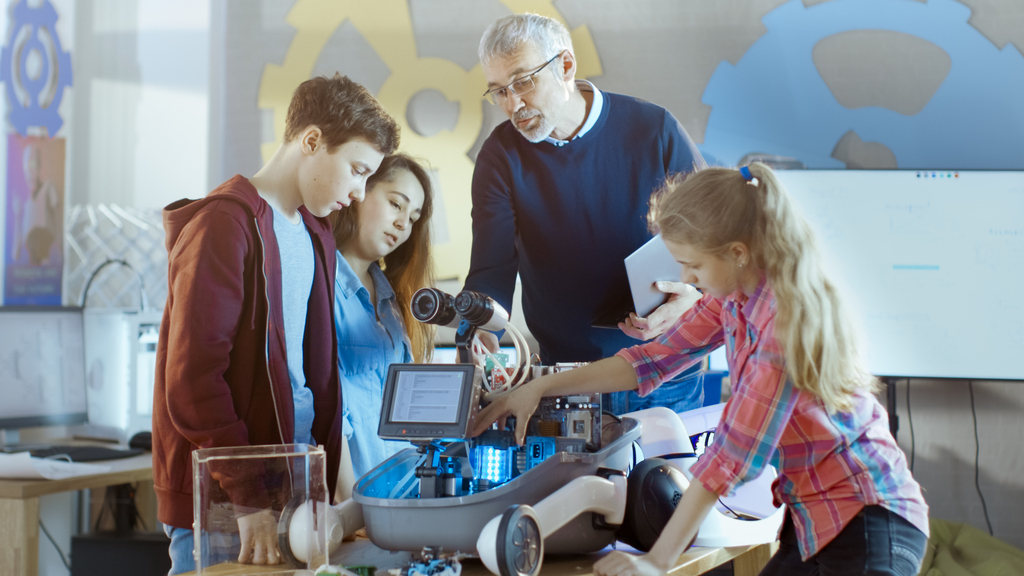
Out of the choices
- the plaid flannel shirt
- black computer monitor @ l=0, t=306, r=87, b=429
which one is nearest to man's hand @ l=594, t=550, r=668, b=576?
the plaid flannel shirt

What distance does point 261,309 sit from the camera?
147cm

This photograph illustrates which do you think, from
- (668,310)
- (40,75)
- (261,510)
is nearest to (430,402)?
(261,510)

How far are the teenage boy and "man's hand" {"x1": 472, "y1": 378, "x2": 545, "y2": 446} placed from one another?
1.18 feet

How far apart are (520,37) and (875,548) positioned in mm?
1374

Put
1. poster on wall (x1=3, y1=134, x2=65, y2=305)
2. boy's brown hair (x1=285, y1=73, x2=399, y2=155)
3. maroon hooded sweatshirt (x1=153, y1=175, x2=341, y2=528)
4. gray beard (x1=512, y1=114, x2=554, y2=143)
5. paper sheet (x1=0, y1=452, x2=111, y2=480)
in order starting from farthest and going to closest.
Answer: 1. poster on wall (x1=3, y1=134, x2=65, y2=305)
2. paper sheet (x1=0, y1=452, x2=111, y2=480)
3. gray beard (x1=512, y1=114, x2=554, y2=143)
4. boy's brown hair (x1=285, y1=73, x2=399, y2=155)
5. maroon hooded sweatshirt (x1=153, y1=175, x2=341, y2=528)

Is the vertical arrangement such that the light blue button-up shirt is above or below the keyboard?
above

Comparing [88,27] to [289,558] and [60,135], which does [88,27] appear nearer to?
[60,135]

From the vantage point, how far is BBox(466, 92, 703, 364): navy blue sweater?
2080 millimetres

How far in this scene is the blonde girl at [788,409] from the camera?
1095 mm

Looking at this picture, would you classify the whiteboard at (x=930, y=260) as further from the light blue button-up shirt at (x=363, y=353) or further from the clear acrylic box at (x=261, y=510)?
the clear acrylic box at (x=261, y=510)

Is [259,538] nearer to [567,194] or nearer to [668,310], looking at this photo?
[668,310]

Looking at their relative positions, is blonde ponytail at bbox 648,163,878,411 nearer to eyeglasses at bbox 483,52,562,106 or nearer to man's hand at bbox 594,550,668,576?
man's hand at bbox 594,550,668,576

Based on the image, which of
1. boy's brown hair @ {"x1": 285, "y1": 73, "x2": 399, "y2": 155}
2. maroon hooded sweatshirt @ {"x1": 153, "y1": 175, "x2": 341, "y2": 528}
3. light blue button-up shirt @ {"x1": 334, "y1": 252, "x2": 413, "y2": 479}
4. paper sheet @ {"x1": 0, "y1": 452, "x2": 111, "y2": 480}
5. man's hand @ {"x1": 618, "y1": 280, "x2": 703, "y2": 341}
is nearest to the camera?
maroon hooded sweatshirt @ {"x1": 153, "y1": 175, "x2": 341, "y2": 528}

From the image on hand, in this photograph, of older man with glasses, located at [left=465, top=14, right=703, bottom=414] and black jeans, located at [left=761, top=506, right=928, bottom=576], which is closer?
black jeans, located at [left=761, top=506, right=928, bottom=576]
